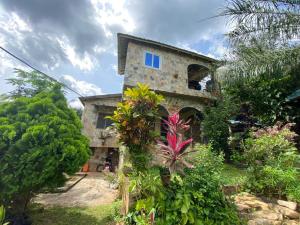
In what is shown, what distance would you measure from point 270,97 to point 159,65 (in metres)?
6.24

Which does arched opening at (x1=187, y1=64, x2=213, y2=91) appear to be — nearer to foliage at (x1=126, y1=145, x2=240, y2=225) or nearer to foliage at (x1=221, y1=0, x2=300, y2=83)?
foliage at (x1=221, y1=0, x2=300, y2=83)

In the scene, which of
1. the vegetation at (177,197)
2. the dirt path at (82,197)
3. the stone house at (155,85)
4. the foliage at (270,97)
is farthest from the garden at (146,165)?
the stone house at (155,85)

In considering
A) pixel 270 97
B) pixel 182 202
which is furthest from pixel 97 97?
pixel 182 202

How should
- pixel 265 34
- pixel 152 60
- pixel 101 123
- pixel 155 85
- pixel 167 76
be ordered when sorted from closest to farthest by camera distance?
pixel 265 34 < pixel 155 85 < pixel 152 60 < pixel 167 76 < pixel 101 123

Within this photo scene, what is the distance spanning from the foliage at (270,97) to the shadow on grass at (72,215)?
26.6ft

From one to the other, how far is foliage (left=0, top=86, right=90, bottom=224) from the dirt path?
212 centimetres

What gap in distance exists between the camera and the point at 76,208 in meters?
6.19

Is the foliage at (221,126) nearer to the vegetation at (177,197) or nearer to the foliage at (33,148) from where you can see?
the vegetation at (177,197)

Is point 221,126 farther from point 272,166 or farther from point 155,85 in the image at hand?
point 272,166

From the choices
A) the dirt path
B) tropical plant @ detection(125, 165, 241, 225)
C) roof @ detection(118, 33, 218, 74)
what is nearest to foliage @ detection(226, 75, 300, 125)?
roof @ detection(118, 33, 218, 74)

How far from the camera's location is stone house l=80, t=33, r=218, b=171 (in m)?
12.0

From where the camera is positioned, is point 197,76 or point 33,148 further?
point 197,76

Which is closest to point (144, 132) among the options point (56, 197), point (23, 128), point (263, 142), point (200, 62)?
point (23, 128)

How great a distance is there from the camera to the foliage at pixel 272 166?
5.22 m
